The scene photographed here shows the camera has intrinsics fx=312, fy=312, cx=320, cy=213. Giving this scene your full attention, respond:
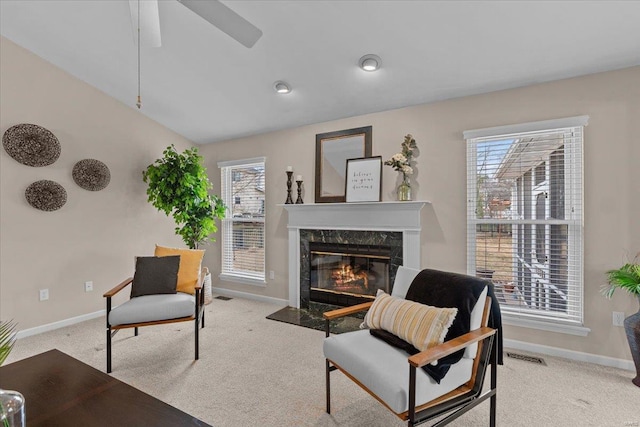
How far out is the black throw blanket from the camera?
66.8 inches

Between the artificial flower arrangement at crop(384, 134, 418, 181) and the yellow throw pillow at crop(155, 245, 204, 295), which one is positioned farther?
the artificial flower arrangement at crop(384, 134, 418, 181)

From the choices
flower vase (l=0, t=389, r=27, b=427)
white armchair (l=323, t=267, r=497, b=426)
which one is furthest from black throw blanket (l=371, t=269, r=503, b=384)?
flower vase (l=0, t=389, r=27, b=427)

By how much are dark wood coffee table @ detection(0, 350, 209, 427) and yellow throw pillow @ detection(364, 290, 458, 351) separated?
1.14 meters

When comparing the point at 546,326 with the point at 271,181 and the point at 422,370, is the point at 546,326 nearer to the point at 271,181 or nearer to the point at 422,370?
the point at 422,370

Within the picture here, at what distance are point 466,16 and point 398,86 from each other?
0.91 metres

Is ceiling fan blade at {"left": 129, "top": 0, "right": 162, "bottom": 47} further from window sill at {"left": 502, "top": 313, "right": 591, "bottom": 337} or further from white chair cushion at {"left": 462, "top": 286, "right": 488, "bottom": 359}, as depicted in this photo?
window sill at {"left": 502, "top": 313, "right": 591, "bottom": 337}

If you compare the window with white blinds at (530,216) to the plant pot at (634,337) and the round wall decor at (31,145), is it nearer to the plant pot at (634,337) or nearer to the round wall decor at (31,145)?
the plant pot at (634,337)

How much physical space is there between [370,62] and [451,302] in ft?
7.06

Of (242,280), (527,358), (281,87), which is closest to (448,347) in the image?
(527,358)

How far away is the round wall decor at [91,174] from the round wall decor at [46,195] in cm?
21

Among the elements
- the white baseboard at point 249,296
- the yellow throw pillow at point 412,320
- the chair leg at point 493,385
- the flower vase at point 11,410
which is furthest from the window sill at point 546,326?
the flower vase at point 11,410

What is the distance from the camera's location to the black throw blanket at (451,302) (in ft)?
5.56

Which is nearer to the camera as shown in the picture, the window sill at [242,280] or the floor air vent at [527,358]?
the floor air vent at [527,358]

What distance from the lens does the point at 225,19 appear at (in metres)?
2.01
